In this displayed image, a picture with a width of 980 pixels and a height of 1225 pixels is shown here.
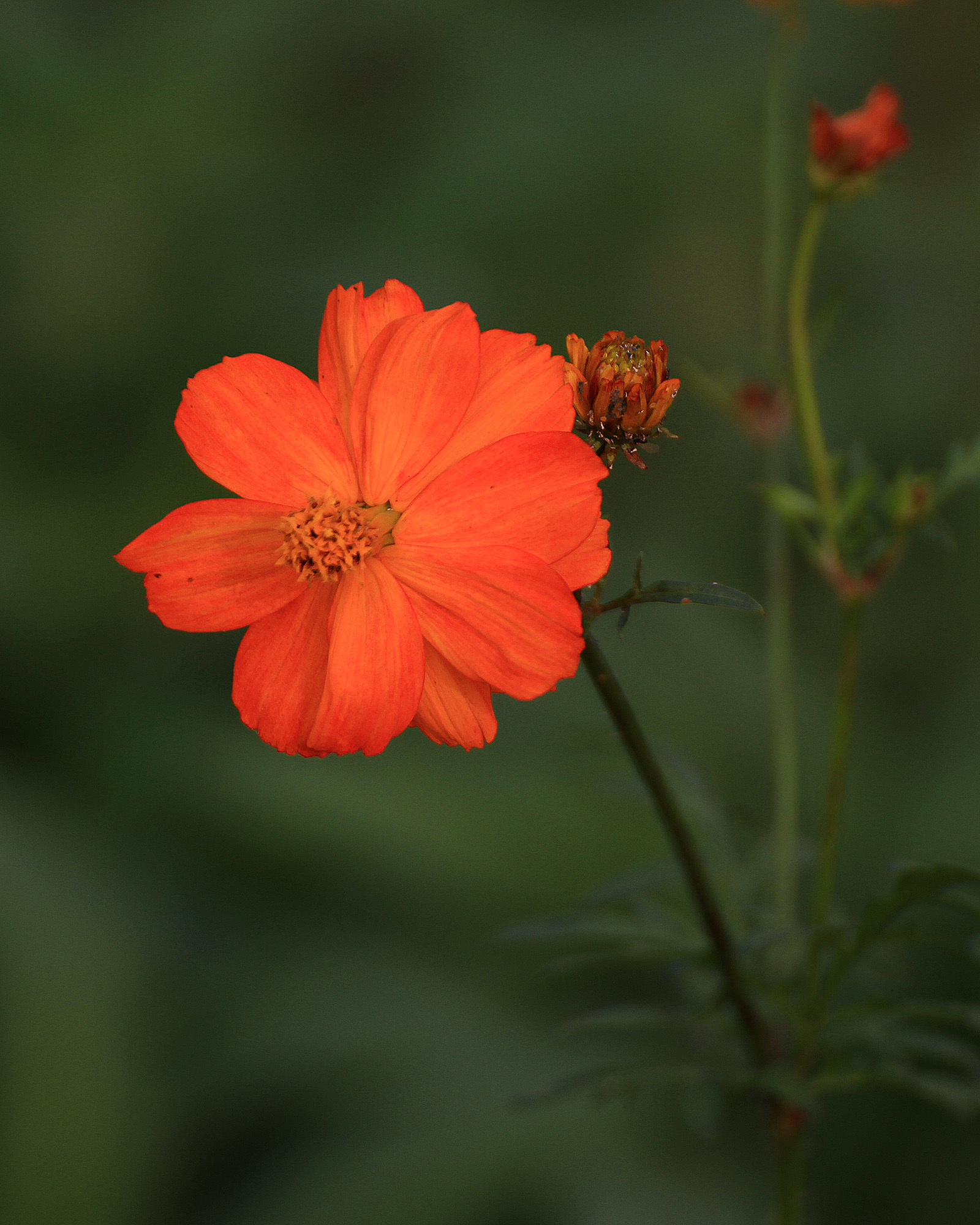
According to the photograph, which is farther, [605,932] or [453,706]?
[605,932]

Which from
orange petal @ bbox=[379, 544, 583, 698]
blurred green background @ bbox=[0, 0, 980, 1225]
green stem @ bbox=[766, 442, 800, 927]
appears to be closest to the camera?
orange petal @ bbox=[379, 544, 583, 698]

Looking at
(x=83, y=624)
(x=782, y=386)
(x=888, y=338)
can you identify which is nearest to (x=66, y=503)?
(x=83, y=624)

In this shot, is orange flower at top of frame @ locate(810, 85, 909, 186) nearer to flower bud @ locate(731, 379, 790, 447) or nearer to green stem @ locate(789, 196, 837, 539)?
green stem @ locate(789, 196, 837, 539)

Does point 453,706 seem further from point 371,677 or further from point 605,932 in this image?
point 605,932

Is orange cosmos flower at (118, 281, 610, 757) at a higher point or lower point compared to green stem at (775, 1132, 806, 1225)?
higher

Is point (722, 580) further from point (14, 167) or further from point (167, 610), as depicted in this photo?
point (14, 167)

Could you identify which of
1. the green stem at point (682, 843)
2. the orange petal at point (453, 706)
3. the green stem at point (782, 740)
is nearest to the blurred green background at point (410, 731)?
the green stem at point (782, 740)

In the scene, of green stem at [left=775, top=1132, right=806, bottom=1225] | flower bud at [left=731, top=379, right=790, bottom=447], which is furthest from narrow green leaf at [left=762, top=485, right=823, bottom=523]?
green stem at [left=775, top=1132, right=806, bottom=1225]

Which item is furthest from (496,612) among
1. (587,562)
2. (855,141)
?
(855,141)
